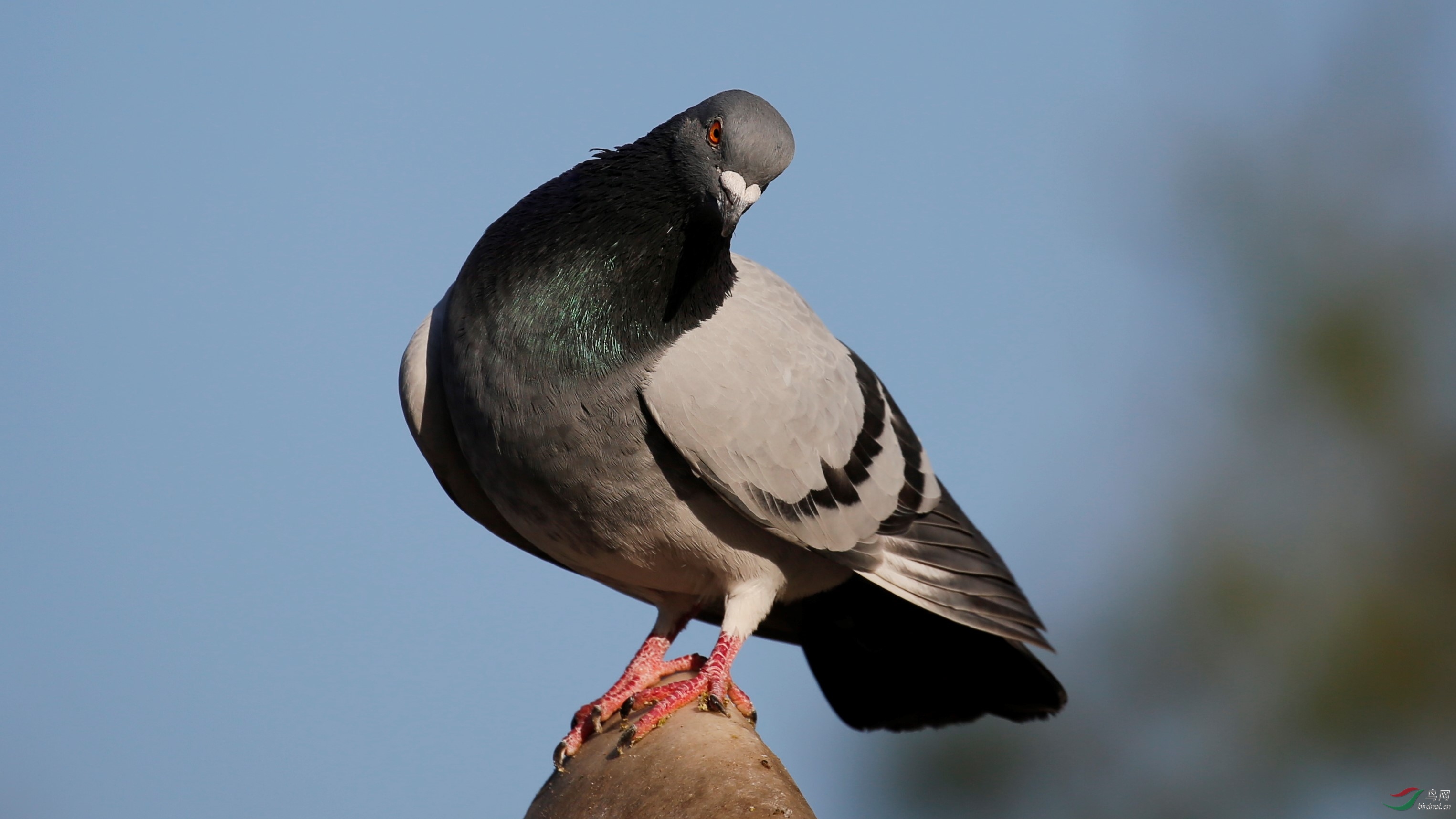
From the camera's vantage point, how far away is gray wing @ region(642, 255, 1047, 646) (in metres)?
4.59

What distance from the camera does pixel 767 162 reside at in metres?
4.45

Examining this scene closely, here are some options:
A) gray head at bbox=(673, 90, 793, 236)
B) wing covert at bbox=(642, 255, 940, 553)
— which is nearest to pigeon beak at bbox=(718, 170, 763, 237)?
gray head at bbox=(673, 90, 793, 236)

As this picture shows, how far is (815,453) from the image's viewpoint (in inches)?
202

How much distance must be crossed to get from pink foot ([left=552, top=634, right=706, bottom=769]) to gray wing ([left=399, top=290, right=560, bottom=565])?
848mm

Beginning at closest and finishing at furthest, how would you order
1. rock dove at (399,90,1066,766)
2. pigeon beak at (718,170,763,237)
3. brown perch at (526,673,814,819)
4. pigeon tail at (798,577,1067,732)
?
brown perch at (526,673,814,819)
pigeon beak at (718,170,763,237)
rock dove at (399,90,1066,766)
pigeon tail at (798,577,1067,732)

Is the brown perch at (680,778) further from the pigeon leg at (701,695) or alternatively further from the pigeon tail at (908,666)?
the pigeon tail at (908,666)

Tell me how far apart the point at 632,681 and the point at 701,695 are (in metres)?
0.45

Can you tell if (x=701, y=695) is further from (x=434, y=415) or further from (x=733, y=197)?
(x=733, y=197)

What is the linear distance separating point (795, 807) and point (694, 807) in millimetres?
327

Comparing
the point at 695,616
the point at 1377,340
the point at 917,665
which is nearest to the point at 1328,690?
the point at 1377,340

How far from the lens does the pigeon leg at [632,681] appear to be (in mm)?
4770

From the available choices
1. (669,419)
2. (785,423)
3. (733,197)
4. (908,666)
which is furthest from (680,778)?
(908,666)

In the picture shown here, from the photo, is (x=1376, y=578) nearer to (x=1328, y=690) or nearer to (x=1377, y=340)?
(x=1328, y=690)

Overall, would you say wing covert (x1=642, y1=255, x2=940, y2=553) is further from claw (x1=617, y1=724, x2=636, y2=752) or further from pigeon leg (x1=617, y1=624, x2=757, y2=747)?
claw (x1=617, y1=724, x2=636, y2=752)
